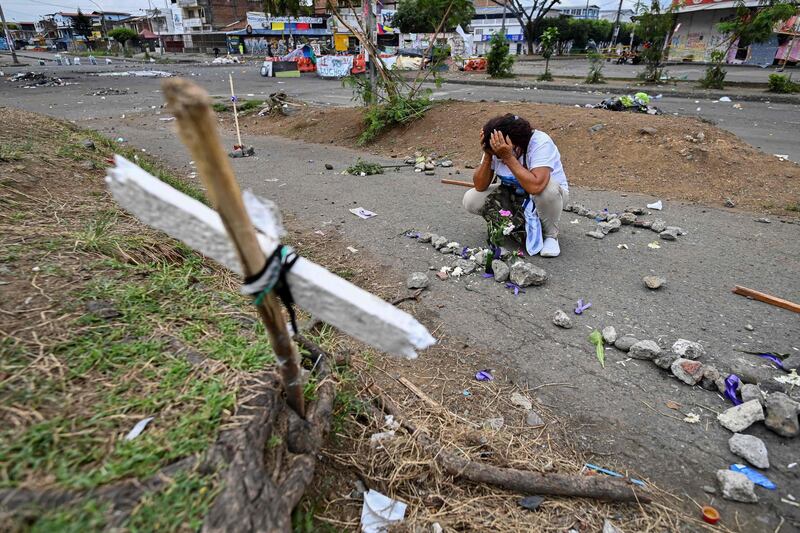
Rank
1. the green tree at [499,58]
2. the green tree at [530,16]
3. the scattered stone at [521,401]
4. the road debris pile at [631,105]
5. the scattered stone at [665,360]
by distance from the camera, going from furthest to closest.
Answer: the green tree at [530,16], the green tree at [499,58], the road debris pile at [631,105], the scattered stone at [665,360], the scattered stone at [521,401]

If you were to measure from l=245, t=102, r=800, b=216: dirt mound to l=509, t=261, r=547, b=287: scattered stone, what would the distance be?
306 centimetres

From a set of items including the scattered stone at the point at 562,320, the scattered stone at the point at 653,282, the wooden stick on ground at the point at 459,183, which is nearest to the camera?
the scattered stone at the point at 562,320

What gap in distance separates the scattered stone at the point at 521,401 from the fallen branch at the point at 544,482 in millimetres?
541

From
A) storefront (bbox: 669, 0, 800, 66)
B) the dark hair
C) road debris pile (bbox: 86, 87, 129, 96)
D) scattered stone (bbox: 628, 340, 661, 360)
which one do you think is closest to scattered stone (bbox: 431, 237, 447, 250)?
the dark hair

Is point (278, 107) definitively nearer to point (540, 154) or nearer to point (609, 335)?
point (540, 154)

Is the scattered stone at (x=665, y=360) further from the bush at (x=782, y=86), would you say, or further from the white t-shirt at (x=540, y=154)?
the bush at (x=782, y=86)

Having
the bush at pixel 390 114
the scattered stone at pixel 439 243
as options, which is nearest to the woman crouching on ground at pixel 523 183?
the scattered stone at pixel 439 243

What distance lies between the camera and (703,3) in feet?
79.9

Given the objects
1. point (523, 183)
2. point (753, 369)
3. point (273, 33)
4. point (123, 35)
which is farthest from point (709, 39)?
point (123, 35)

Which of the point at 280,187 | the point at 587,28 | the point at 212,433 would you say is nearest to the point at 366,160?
the point at 280,187

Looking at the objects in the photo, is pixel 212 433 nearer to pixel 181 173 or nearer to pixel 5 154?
pixel 5 154

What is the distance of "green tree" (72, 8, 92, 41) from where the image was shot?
61750 mm

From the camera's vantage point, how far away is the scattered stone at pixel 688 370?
243cm

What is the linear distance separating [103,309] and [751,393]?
3.01 m
